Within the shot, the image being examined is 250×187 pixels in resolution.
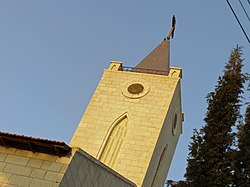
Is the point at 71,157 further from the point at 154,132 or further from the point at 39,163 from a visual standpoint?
the point at 154,132

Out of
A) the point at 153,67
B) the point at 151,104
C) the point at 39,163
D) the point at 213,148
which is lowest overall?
the point at 39,163

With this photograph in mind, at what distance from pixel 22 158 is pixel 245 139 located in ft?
32.9

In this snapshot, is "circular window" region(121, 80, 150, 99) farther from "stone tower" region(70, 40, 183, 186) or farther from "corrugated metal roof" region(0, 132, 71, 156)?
"corrugated metal roof" region(0, 132, 71, 156)

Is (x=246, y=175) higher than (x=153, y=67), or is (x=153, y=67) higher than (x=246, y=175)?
(x=153, y=67)

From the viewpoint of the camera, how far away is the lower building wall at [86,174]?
8.76 metres


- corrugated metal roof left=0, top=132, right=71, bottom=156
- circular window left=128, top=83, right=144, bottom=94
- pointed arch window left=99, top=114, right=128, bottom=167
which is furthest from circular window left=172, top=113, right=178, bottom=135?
corrugated metal roof left=0, top=132, right=71, bottom=156

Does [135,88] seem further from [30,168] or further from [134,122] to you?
[30,168]

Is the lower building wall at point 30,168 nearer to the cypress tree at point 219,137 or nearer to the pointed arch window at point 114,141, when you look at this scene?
the cypress tree at point 219,137

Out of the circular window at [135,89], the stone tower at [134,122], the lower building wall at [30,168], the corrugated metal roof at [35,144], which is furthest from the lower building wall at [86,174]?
the circular window at [135,89]

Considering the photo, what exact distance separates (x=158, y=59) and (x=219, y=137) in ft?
31.6

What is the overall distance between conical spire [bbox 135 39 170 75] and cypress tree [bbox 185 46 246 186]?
Result: 17.0 ft

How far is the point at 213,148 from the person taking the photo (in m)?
15.8

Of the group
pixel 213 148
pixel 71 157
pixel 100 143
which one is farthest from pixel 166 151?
pixel 71 157

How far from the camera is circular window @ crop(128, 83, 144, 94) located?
68.7 ft
